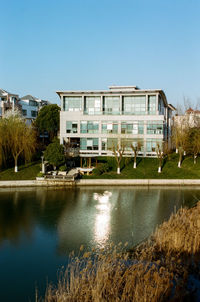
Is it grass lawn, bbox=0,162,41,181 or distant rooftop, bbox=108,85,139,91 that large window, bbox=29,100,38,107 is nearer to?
distant rooftop, bbox=108,85,139,91

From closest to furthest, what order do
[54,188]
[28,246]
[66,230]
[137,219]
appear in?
[28,246] → [66,230] → [137,219] → [54,188]

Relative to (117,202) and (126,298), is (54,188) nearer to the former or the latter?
(117,202)

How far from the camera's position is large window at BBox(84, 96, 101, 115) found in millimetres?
43531

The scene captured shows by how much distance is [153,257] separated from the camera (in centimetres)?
1180

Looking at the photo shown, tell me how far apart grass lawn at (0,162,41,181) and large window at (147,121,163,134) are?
16.7 metres

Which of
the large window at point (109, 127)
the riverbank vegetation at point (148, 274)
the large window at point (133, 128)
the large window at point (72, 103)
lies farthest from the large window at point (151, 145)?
the riverbank vegetation at point (148, 274)

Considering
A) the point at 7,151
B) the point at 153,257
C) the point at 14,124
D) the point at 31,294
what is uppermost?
the point at 14,124

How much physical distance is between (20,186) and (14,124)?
8671 mm

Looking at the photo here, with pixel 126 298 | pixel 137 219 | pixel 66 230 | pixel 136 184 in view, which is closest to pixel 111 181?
pixel 136 184

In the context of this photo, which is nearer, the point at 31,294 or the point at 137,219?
the point at 31,294

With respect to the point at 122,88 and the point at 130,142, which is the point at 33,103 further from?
the point at 130,142

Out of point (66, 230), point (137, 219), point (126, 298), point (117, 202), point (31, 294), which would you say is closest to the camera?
point (126, 298)

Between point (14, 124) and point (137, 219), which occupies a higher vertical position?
point (14, 124)

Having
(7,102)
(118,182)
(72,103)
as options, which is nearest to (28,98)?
(7,102)
